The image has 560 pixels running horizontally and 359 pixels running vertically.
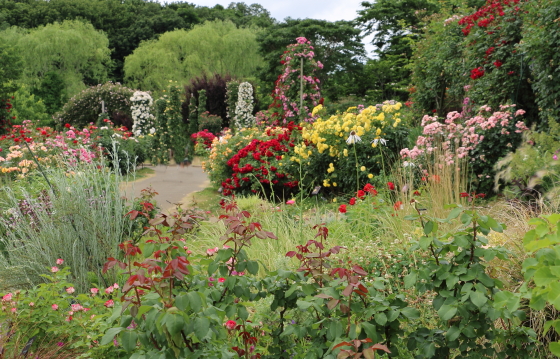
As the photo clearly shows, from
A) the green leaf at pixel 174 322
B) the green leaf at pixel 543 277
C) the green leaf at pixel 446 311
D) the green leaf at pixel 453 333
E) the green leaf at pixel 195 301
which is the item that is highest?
the green leaf at pixel 543 277

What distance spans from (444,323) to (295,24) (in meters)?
21.8

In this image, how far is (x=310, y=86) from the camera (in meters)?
10.8

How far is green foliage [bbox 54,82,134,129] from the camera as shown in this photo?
63.3ft

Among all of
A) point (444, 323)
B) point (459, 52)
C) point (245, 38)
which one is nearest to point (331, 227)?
point (444, 323)

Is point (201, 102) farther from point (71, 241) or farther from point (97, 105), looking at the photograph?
point (71, 241)

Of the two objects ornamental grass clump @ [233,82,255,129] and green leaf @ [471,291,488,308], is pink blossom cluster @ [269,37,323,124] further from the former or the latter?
green leaf @ [471,291,488,308]

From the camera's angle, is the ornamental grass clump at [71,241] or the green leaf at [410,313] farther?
the ornamental grass clump at [71,241]

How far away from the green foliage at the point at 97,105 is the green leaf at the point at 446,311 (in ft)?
62.0

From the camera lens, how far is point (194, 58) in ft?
90.1

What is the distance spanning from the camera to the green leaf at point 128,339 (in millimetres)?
1379

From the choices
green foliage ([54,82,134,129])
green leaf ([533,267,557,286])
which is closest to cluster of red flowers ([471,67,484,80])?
green leaf ([533,267,557,286])

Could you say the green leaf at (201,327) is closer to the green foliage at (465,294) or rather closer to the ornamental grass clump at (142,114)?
the green foliage at (465,294)

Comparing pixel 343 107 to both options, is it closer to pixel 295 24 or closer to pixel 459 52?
pixel 295 24

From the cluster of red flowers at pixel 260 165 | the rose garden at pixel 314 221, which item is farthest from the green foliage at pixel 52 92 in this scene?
the cluster of red flowers at pixel 260 165
